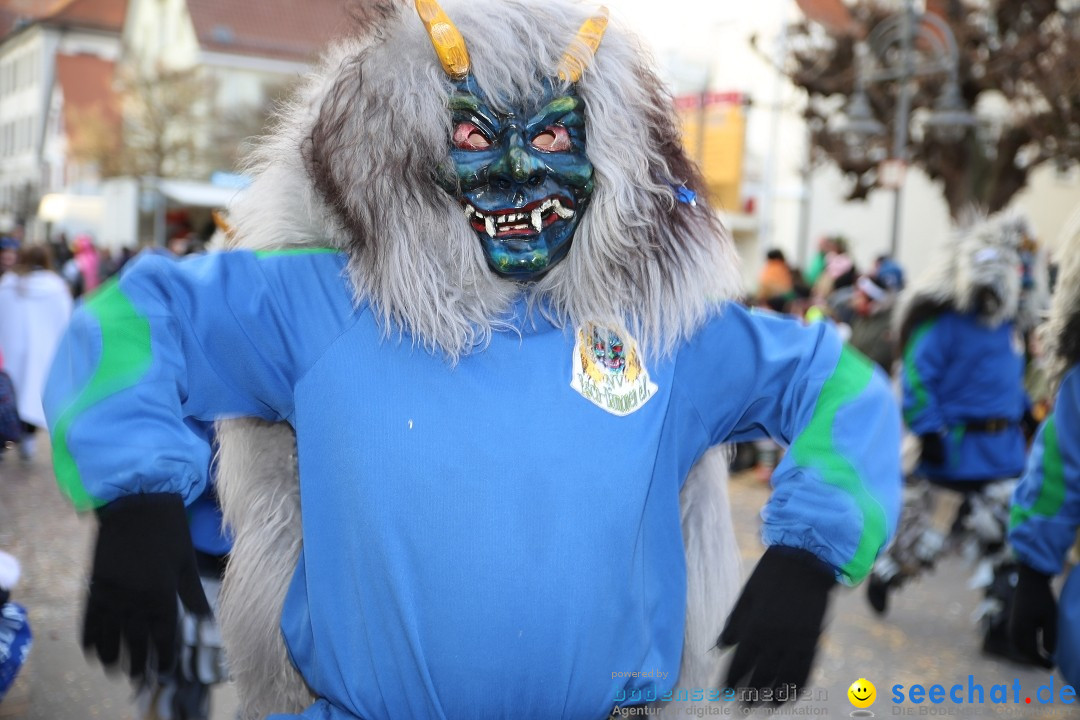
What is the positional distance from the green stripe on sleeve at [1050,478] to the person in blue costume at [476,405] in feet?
3.11

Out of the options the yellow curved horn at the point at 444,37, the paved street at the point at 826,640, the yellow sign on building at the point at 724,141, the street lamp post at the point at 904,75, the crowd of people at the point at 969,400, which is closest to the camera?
the yellow curved horn at the point at 444,37

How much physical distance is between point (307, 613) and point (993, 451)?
15.1 ft

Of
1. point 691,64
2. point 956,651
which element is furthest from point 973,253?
point 691,64

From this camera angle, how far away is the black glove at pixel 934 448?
223 inches

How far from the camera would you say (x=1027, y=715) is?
4406 mm

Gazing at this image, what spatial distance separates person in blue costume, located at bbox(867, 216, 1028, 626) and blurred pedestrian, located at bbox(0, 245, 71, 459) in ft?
20.8

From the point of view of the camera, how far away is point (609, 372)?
191 cm

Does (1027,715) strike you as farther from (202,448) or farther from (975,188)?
(975,188)

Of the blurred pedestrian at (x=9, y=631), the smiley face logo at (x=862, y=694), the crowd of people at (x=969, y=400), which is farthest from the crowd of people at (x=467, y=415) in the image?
the crowd of people at (x=969, y=400)

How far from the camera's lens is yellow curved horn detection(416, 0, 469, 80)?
1.88 m

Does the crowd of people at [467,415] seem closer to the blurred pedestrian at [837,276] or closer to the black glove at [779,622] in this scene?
the black glove at [779,622]

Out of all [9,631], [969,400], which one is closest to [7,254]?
[9,631]

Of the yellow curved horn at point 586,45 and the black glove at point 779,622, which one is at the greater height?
the yellow curved horn at point 586,45

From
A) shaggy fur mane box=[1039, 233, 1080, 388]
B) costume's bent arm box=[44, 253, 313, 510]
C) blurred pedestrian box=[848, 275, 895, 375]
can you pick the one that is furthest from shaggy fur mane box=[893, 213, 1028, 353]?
costume's bent arm box=[44, 253, 313, 510]
